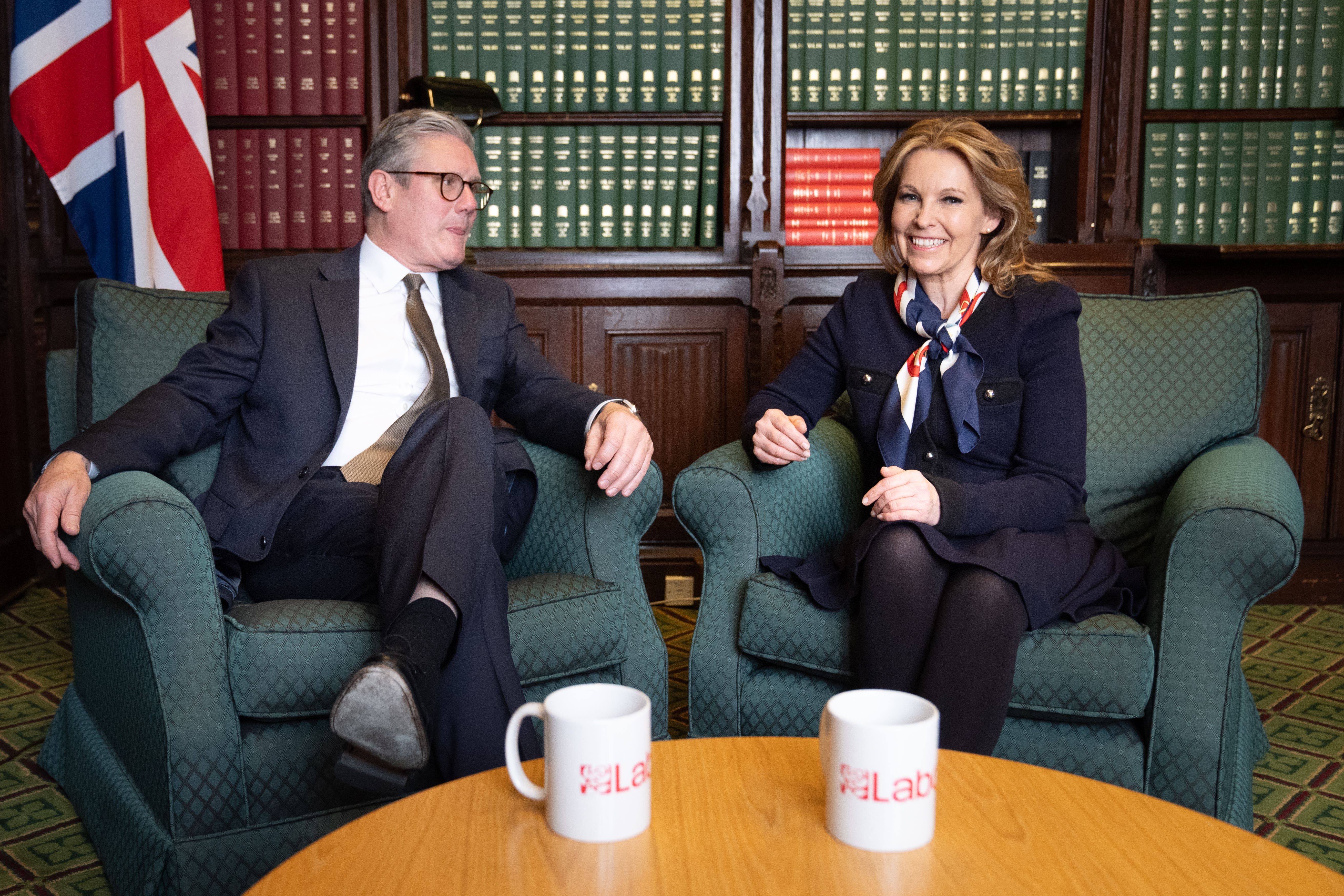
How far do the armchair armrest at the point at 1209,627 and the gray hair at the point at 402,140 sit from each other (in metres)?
1.34

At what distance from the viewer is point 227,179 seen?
117 inches

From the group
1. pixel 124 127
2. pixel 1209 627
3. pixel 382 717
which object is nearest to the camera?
pixel 382 717

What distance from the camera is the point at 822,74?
2.97 m

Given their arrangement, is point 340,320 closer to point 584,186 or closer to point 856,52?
point 584,186

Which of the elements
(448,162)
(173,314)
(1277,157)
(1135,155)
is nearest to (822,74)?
(1135,155)

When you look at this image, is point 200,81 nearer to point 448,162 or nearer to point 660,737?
point 448,162

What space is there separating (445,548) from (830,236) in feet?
6.43

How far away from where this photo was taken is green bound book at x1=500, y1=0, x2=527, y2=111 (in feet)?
9.57

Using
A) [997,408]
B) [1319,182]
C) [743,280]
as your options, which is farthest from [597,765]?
[1319,182]

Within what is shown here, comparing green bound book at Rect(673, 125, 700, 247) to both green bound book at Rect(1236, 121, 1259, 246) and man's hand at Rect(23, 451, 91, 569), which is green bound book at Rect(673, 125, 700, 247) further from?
man's hand at Rect(23, 451, 91, 569)

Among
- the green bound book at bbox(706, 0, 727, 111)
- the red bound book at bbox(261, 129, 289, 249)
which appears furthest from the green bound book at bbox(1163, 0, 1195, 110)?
the red bound book at bbox(261, 129, 289, 249)

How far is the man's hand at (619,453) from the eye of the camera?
62.7 inches

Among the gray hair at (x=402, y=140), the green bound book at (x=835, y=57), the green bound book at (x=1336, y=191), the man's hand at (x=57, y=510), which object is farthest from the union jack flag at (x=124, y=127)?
the green bound book at (x=1336, y=191)

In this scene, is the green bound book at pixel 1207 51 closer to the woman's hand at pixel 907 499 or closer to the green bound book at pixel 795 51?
the green bound book at pixel 795 51
